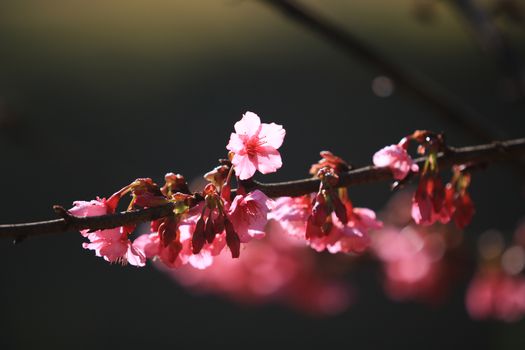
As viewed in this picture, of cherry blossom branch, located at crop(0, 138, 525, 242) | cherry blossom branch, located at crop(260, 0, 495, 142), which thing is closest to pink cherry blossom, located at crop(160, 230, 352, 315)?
cherry blossom branch, located at crop(260, 0, 495, 142)

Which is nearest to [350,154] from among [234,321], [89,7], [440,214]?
[234,321]

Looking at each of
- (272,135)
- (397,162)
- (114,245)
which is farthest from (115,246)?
(397,162)

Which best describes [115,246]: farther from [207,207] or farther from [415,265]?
[415,265]

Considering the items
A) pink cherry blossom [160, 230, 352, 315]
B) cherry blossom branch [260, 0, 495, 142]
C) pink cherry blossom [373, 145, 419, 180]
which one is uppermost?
cherry blossom branch [260, 0, 495, 142]

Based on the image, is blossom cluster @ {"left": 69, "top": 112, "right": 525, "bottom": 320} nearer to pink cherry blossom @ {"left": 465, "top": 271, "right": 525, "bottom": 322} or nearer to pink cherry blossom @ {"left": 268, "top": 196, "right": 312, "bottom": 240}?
pink cherry blossom @ {"left": 268, "top": 196, "right": 312, "bottom": 240}

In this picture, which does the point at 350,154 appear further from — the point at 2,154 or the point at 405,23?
the point at 2,154

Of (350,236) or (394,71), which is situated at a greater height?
(394,71)
